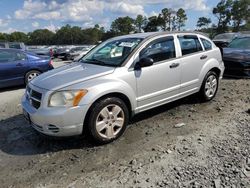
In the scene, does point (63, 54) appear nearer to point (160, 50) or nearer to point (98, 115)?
point (160, 50)

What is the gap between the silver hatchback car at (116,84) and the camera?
3.98 meters

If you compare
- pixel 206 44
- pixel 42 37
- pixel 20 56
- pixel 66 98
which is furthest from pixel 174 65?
pixel 42 37

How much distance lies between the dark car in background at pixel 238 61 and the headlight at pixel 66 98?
21.0ft

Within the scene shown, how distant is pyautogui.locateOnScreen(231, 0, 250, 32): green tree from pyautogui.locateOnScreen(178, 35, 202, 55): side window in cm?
6567

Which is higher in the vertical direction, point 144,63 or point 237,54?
point 144,63

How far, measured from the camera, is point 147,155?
3.90 metres

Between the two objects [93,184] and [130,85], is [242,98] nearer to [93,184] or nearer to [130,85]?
[130,85]

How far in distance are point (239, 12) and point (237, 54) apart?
6582 centimetres

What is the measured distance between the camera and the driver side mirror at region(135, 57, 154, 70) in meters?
4.55

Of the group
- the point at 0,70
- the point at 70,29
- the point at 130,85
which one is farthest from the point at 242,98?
the point at 70,29

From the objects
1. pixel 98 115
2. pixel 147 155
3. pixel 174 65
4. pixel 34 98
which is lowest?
pixel 147 155

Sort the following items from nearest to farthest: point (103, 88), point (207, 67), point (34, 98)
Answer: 1. point (103, 88)
2. point (34, 98)
3. point (207, 67)

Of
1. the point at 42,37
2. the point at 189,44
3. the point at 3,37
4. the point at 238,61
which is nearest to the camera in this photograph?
the point at 189,44

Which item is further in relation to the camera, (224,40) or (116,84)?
(224,40)
